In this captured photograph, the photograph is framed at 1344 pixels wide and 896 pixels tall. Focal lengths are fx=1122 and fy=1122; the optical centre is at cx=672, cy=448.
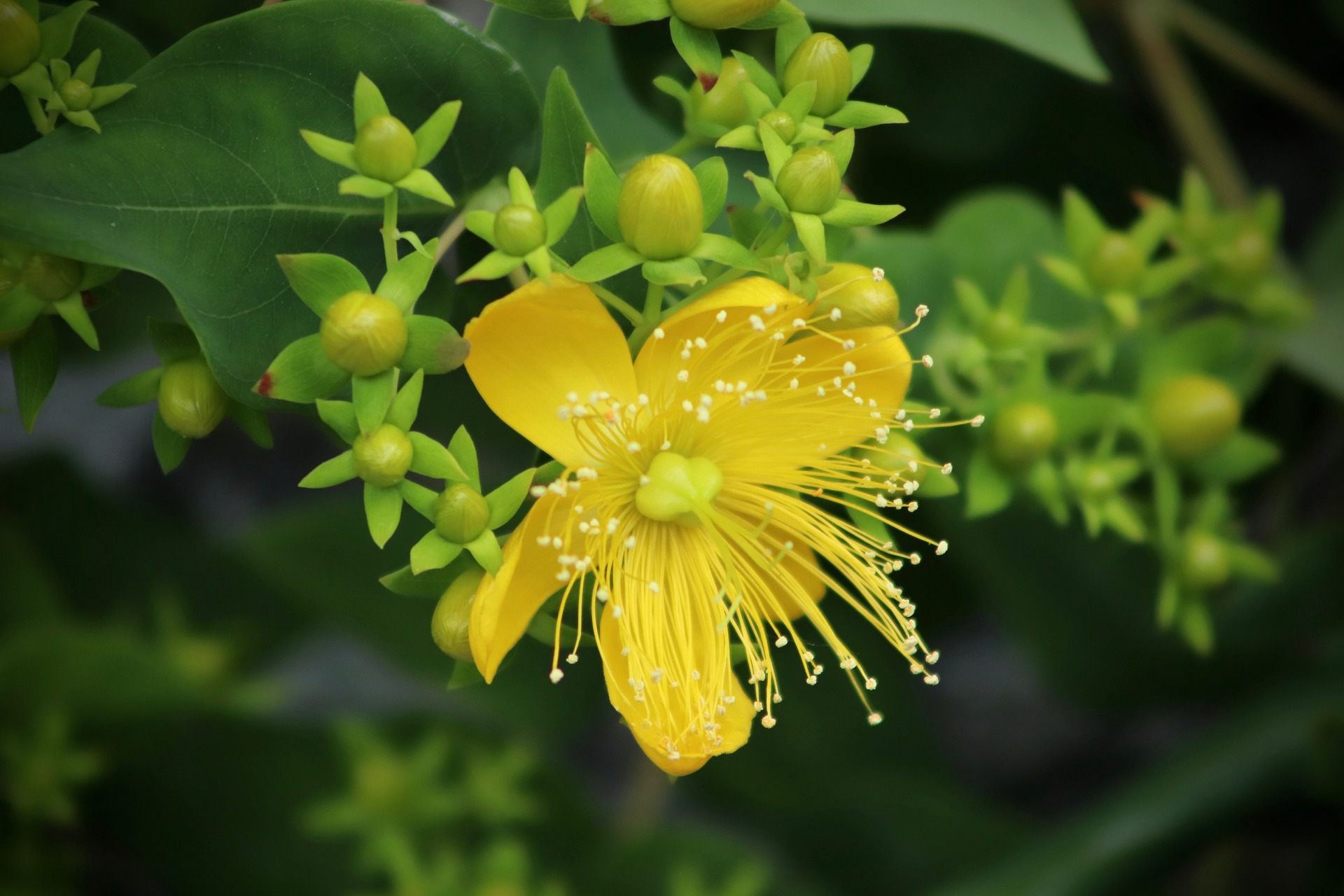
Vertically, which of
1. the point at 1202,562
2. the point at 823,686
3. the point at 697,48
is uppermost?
the point at 697,48

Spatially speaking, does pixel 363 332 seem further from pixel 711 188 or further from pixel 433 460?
pixel 711 188

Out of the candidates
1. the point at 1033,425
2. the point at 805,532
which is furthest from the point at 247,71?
the point at 1033,425

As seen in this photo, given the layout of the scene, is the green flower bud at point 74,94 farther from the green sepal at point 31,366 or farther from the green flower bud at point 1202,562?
the green flower bud at point 1202,562

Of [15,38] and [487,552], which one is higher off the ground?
[15,38]

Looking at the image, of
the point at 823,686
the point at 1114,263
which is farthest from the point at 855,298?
the point at 823,686

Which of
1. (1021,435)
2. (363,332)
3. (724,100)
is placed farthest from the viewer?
(1021,435)

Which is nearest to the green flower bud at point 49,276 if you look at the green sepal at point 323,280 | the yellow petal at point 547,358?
the green sepal at point 323,280
